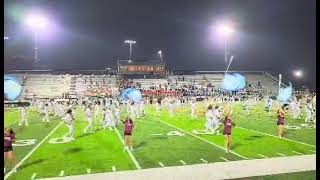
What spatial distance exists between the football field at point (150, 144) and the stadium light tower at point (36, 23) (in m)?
0.80

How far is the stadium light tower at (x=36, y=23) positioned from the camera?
5609 mm

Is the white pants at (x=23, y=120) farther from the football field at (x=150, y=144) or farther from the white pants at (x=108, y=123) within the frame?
the white pants at (x=108, y=123)

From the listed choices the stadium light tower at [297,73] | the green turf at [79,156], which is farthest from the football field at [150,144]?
the stadium light tower at [297,73]

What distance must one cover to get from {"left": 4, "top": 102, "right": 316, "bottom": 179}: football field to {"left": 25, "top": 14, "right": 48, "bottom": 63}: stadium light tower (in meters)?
0.80

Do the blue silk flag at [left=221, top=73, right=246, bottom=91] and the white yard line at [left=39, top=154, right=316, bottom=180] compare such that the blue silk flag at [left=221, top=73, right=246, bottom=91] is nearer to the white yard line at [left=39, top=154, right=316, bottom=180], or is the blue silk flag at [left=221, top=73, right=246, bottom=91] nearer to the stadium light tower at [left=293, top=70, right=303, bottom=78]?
the stadium light tower at [left=293, top=70, right=303, bottom=78]

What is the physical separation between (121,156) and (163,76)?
3.95 feet

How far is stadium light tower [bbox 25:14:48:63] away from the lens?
5.61m

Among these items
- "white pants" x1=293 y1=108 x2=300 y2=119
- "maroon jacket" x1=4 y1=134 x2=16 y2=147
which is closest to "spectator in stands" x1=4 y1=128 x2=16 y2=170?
"maroon jacket" x1=4 y1=134 x2=16 y2=147

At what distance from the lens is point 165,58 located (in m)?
6.23
